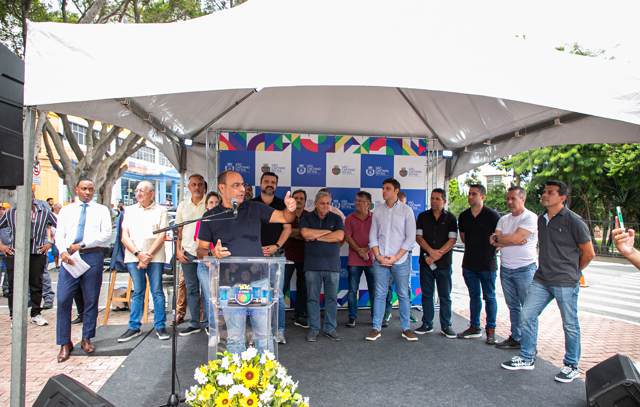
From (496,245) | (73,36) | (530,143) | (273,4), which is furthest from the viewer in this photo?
(530,143)

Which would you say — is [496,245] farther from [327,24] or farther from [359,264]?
[327,24]

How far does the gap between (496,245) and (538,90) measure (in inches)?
96.5

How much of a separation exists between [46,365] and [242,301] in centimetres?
260

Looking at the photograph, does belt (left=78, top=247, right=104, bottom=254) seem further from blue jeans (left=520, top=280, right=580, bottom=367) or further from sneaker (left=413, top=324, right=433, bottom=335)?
blue jeans (left=520, top=280, right=580, bottom=367)

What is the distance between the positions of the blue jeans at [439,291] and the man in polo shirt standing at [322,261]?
46.2 inches

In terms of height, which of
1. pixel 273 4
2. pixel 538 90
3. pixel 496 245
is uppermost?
pixel 273 4

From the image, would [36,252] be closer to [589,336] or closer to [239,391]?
[239,391]

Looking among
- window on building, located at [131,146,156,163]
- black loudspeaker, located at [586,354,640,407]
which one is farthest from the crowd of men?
window on building, located at [131,146,156,163]

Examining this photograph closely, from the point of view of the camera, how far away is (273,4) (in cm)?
305

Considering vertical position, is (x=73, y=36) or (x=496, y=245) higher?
(x=73, y=36)

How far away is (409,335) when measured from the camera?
5.25 metres

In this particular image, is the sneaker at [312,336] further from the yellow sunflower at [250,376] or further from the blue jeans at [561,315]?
the yellow sunflower at [250,376]

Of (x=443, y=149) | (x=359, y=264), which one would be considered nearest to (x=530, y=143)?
(x=443, y=149)

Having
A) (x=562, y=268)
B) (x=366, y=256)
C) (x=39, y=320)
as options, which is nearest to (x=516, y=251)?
(x=562, y=268)
